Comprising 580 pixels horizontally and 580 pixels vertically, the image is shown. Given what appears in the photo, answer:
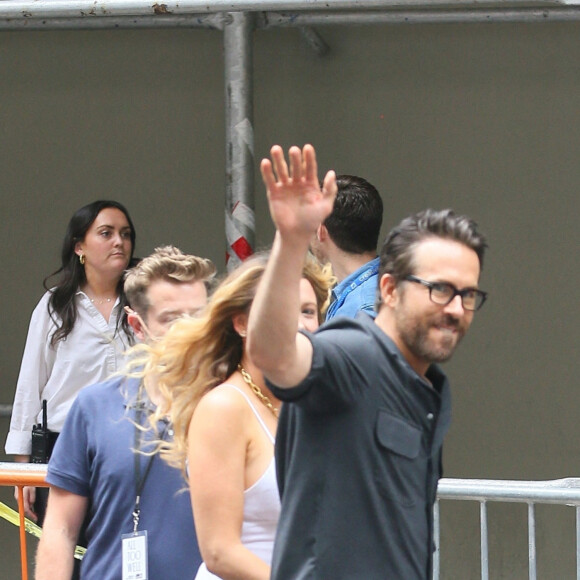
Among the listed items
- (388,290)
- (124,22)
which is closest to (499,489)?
(388,290)

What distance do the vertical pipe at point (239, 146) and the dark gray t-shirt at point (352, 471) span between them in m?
2.87

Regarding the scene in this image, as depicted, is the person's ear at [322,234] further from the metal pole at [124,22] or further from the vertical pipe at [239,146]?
the metal pole at [124,22]

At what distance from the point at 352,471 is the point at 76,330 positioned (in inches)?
110

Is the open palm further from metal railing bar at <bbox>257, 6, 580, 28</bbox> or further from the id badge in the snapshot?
metal railing bar at <bbox>257, 6, 580, 28</bbox>

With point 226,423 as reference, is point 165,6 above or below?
above

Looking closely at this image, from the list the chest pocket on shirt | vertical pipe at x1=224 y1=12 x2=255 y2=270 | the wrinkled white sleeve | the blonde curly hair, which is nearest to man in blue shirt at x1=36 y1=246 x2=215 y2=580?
the blonde curly hair

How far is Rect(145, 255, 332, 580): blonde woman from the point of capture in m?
2.34

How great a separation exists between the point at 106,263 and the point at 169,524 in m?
2.18

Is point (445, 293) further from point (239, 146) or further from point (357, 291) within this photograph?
point (239, 146)


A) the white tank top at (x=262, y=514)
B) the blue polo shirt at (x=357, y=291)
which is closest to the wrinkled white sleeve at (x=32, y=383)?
the blue polo shirt at (x=357, y=291)

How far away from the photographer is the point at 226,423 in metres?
2.39

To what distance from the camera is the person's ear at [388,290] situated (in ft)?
7.16

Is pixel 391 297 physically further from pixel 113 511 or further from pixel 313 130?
pixel 313 130

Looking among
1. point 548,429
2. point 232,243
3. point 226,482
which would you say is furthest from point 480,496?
point 548,429
